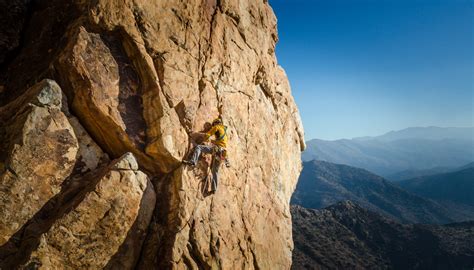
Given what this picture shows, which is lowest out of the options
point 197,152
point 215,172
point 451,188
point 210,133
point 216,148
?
point 451,188

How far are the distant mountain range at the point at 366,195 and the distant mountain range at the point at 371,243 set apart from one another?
56.7 meters

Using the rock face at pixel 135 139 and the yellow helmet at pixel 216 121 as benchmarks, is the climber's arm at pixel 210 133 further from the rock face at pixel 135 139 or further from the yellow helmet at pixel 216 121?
the rock face at pixel 135 139

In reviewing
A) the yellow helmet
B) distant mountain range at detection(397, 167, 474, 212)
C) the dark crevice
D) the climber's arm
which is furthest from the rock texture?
distant mountain range at detection(397, 167, 474, 212)

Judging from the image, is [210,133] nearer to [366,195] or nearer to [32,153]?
[32,153]

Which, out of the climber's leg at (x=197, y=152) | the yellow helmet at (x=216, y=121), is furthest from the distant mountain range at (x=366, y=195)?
the climber's leg at (x=197, y=152)

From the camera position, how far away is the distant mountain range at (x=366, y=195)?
123312mm

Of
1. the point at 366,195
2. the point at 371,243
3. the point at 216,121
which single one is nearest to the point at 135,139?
the point at 216,121

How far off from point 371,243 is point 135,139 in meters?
72.2

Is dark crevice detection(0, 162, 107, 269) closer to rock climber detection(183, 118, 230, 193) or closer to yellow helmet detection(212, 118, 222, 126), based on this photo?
rock climber detection(183, 118, 230, 193)

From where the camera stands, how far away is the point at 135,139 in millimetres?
10625

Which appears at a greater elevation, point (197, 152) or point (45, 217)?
point (197, 152)

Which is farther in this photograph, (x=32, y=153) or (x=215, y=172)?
(x=215, y=172)

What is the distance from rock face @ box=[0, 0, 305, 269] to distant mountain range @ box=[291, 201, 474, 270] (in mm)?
43649

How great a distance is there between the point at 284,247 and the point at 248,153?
650cm
